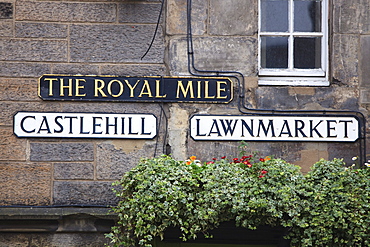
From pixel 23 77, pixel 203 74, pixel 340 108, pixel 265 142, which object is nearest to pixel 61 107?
pixel 23 77

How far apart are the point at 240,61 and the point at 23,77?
6.80ft

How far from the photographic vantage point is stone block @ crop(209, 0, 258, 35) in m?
7.14

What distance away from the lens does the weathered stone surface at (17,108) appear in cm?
689

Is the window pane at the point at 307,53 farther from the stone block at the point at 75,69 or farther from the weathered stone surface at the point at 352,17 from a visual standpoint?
the stone block at the point at 75,69

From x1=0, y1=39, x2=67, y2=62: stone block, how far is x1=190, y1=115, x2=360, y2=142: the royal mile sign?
4.64 ft

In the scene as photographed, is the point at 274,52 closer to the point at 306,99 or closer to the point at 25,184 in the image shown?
the point at 306,99

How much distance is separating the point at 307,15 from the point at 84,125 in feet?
8.06

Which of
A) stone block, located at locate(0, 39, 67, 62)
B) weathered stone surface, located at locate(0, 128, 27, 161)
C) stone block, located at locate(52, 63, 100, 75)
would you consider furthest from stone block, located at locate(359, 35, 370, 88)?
weathered stone surface, located at locate(0, 128, 27, 161)

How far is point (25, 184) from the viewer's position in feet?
22.4

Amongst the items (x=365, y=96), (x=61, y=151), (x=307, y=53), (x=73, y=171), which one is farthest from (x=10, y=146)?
(x=365, y=96)

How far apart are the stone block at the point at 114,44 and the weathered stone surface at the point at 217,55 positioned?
0.16 m

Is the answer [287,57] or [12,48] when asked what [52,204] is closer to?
[12,48]

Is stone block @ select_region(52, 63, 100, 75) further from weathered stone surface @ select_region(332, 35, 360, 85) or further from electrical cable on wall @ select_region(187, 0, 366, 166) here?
weathered stone surface @ select_region(332, 35, 360, 85)

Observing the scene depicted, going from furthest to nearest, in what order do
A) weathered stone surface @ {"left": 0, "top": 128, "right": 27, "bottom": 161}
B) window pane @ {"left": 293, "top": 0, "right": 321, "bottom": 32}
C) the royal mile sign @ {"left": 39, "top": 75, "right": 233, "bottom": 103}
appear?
window pane @ {"left": 293, "top": 0, "right": 321, "bottom": 32}, the royal mile sign @ {"left": 39, "top": 75, "right": 233, "bottom": 103}, weathered stone surface @ {"left": 0, "top": 128, "right": 27, "bottom": 161}
